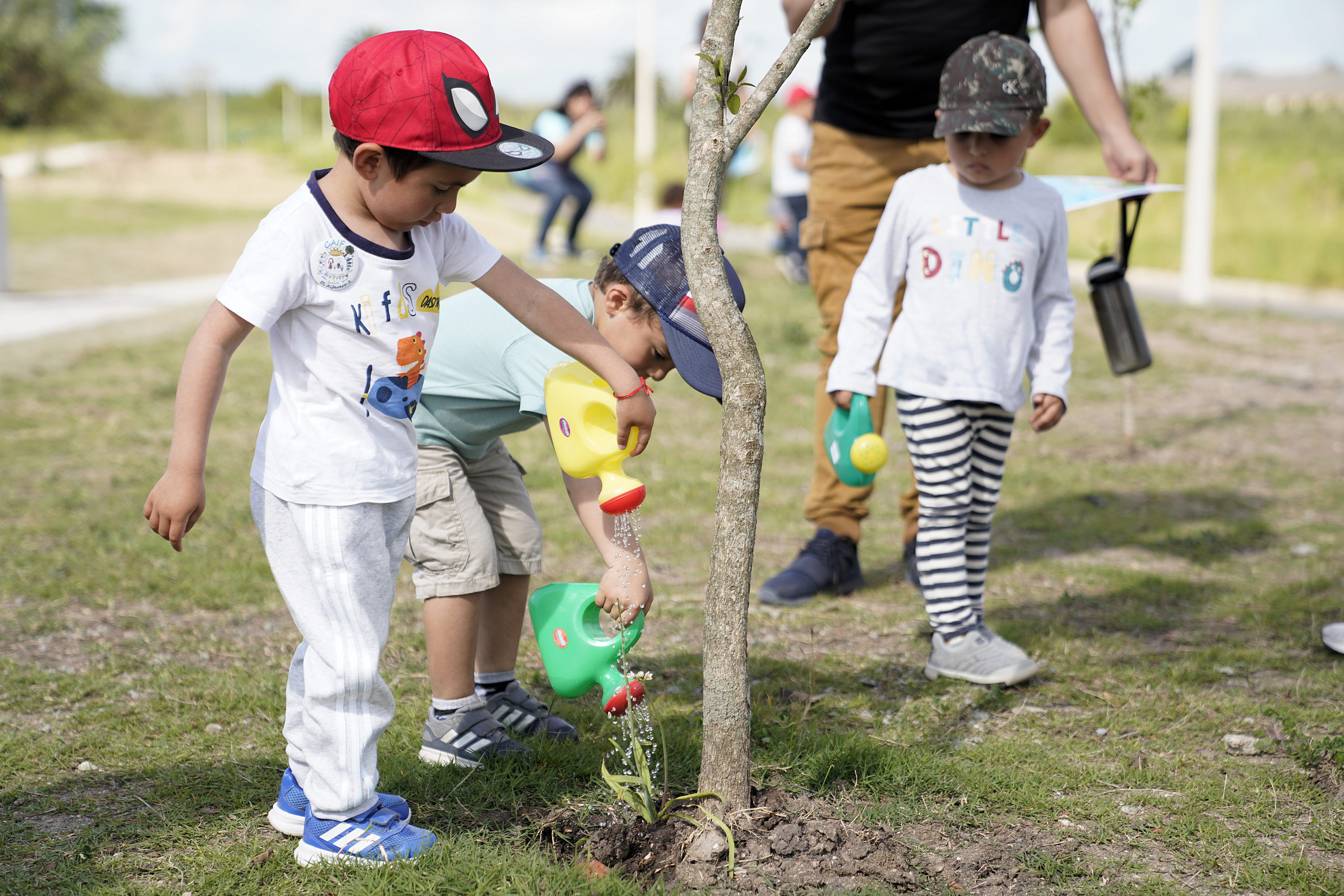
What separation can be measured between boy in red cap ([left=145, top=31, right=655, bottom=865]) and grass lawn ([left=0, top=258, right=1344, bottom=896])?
0.25 m

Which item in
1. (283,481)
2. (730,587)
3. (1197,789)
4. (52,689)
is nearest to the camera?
(283,481)

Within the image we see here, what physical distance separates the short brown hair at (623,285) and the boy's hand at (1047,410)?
3.96 feet

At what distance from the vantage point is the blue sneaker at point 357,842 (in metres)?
2.12

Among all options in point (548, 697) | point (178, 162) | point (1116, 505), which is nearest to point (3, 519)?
point (548, 697)

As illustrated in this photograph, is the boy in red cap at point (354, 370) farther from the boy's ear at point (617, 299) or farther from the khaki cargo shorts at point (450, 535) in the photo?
the khaki cargo shorts at point (450, 535)

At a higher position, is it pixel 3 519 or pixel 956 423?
pixel 956 423

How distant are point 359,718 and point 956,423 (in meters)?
1.72

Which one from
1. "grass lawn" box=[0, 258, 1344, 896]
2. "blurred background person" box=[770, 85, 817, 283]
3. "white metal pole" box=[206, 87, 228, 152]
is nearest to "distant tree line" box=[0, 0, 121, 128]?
"white metal pole" box=[206, 87, 228, 152]

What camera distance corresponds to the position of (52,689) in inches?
118

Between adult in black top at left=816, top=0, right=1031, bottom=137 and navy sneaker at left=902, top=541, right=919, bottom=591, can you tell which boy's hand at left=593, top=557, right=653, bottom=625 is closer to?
navy sneaker at left=902, top=541, right=919, bottom=591

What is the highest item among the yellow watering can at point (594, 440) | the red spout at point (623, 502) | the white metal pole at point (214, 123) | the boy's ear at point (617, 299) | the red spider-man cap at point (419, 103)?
the white metal pole at point (214, 123)

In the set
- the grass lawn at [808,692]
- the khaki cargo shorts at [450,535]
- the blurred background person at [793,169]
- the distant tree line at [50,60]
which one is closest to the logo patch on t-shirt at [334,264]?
the khaki cargo shorts at [450,535]

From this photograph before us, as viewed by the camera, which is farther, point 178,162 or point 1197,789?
point 178,162

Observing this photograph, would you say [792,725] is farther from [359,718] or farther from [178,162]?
[178,162]
